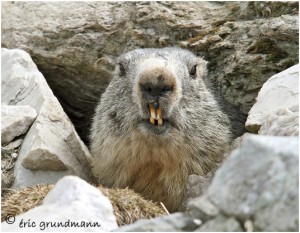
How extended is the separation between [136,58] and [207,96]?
74 cm

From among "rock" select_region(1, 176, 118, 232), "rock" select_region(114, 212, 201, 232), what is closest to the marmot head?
"rock" select_region(1, 176, 118, 232)

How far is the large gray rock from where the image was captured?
262 inches

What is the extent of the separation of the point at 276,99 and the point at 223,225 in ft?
7.22

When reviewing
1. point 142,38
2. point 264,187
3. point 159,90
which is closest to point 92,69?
point 142,38

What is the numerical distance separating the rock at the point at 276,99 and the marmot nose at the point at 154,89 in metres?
0.70

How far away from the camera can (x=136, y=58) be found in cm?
602

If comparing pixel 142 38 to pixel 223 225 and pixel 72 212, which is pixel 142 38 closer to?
pixel 72 212

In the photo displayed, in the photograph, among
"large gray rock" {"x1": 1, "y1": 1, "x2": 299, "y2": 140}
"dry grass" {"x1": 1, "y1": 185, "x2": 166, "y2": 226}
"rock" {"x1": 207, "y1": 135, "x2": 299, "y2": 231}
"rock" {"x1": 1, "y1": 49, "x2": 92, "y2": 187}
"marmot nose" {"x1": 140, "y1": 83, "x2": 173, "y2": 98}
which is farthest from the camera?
"large gray rock" {"x1": 1, "y1": 1, "x2": 299, "y2": 140}

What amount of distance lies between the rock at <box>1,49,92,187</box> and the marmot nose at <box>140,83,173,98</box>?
108cm

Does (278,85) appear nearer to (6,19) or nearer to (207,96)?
(207,96)

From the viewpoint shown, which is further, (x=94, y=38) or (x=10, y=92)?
(x=94, y=38)

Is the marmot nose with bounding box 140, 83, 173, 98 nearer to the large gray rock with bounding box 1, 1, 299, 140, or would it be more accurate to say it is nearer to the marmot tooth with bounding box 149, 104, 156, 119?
the marmot tooth with bounding box 149, 104, 156, 119

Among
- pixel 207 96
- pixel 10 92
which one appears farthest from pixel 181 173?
pixel 10 92

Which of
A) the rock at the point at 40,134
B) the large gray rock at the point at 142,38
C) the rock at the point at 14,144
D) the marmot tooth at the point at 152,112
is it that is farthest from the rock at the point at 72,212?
the large gray rock at the point at 142,38
